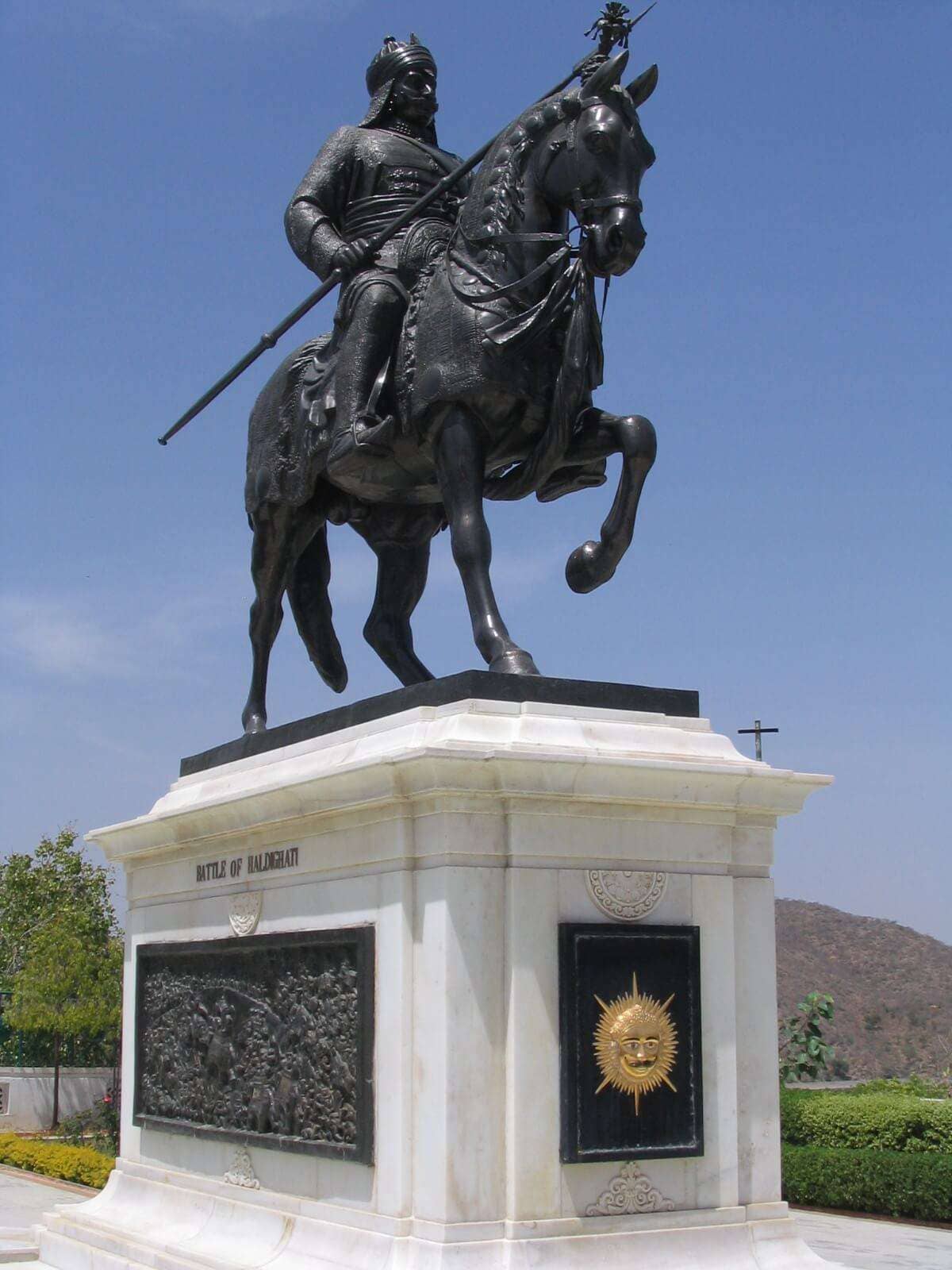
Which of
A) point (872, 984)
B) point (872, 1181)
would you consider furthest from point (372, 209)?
point (872, 984)

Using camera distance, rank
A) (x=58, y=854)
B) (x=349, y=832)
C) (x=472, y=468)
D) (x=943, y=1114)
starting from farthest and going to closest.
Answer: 1. (x=58, y=854)
2. (x=943, y=1114)
3. (x=472, y=468)
4. (x=349, y=832)

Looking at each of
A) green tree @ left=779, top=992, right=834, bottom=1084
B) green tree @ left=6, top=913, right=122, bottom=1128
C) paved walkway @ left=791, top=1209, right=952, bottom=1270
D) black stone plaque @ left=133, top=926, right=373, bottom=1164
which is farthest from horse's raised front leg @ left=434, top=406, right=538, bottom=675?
green tree @ left=6, top=913, right=122, bottom=1128

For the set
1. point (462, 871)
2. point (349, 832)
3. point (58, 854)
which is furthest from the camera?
point (58, 854)

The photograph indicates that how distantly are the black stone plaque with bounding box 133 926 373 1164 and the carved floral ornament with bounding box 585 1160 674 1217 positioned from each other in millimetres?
1056

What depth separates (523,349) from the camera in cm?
812

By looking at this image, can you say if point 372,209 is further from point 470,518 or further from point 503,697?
point 503,697

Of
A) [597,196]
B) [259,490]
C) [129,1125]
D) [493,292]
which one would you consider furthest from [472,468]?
[129,1125]

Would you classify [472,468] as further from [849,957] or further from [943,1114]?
[849,957]

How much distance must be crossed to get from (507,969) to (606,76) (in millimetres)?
4343

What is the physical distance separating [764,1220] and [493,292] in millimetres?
4681

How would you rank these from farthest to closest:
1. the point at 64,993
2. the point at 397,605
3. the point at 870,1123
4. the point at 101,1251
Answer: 1. the point at 64,993
2. the point at 870,1123
3. the point at 397,605
4. the point at 101,1251

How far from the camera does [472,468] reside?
26.5 feet

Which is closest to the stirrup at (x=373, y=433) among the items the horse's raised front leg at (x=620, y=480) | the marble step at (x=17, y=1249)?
the horse's raised front leg at (x=620, y=480)

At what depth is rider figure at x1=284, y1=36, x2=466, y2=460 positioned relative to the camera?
8672 mm
